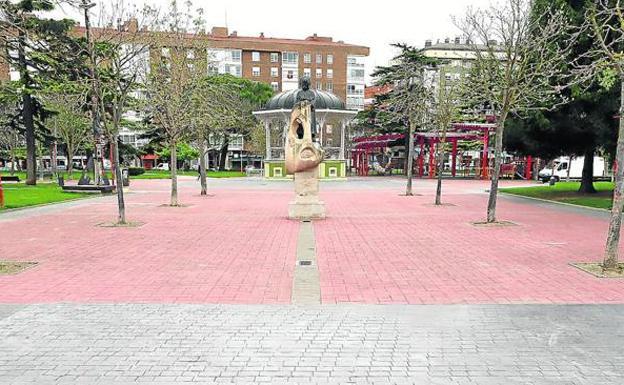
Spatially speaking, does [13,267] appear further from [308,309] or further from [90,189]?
[90,189]

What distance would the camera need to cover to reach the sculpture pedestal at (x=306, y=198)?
47.9 ft

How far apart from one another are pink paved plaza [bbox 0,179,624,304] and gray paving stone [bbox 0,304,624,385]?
512mm

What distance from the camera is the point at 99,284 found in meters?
7.11

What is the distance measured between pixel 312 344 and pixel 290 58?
264 feet

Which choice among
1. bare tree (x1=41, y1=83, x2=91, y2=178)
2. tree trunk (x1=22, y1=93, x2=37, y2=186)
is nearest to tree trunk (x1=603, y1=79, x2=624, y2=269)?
bare tree (x1=41, y1=83, x2=91, y2=178)

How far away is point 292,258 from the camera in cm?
902

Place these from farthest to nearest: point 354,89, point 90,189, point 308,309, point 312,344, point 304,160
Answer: point 354,89, point 90,189, point 304,160, point 308,309, point 312,344

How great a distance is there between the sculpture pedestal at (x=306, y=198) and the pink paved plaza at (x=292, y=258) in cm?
58

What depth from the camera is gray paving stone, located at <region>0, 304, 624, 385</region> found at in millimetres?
4238

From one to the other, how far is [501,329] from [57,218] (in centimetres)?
1354

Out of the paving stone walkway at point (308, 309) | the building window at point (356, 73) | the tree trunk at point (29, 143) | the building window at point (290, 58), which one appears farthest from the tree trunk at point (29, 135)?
the building window at point (356, 73)

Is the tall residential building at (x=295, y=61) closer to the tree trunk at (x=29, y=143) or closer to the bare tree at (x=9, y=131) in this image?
the bare tree at (x=9, y=131)

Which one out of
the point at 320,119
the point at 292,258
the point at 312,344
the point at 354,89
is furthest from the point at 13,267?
the point at 354,89

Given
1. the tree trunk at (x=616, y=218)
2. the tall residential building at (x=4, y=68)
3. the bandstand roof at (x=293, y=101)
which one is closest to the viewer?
the tree trunk at (x=616, y=218)
